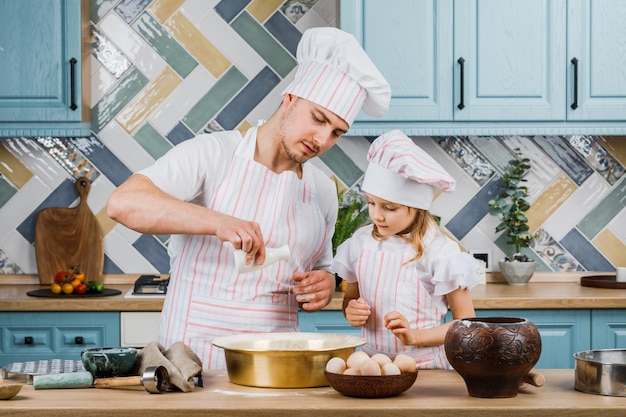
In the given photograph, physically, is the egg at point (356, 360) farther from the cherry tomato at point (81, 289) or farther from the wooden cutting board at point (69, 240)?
the wooden cutting board at point (69, 240)

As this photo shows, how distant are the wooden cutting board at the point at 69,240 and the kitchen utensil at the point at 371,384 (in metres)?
2.50

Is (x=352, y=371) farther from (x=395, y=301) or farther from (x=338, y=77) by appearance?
(x=338, y=77)

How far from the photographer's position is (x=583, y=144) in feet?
13.2

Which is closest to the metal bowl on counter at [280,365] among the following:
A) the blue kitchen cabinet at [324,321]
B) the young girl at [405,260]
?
the young girl at [405,260]

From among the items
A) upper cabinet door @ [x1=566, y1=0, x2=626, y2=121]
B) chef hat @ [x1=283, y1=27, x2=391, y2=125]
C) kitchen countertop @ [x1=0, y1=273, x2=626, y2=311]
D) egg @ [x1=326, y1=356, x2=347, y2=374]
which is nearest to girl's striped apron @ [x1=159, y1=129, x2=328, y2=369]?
chef hat @ [x1=283, y1=27, x2=391, y2=125]

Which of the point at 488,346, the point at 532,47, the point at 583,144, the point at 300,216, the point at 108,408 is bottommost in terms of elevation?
the point at 108,408

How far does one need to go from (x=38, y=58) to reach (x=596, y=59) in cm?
232

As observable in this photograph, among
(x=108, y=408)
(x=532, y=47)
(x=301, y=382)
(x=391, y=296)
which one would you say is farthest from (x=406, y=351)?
(x=532, y=47)

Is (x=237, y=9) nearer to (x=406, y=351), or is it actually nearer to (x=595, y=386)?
(x=406, y=351)

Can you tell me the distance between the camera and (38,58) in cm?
358

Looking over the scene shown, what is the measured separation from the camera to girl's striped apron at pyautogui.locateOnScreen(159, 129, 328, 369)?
2264 millimetres

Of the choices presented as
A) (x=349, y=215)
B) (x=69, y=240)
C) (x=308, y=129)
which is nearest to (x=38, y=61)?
(x=69, y=240)

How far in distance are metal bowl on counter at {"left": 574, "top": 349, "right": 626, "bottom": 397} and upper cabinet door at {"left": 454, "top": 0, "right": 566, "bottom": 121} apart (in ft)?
6.64

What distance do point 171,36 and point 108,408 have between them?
2.70 meters
